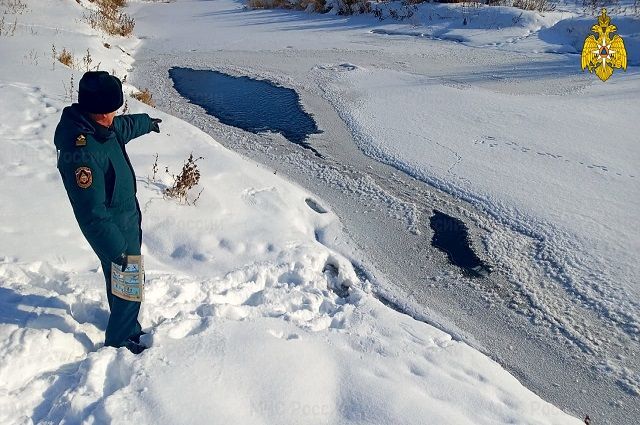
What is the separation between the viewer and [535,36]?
1177 centimetres

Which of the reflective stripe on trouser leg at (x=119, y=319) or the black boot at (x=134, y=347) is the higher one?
the reflective stripe on trouser leg at (x=119, y=319)

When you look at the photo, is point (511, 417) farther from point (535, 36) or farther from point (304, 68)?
point (535, 36)

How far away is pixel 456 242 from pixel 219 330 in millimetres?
2648

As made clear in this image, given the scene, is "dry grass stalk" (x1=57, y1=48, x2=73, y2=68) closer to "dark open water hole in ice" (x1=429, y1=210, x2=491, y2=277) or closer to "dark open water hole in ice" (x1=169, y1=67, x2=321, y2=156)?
"dark open water hole in ice" (x1=169, y1=67, x2=321, y2=156)

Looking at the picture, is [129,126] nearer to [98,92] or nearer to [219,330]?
[98,92]

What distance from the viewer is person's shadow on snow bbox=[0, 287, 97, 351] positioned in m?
2.91

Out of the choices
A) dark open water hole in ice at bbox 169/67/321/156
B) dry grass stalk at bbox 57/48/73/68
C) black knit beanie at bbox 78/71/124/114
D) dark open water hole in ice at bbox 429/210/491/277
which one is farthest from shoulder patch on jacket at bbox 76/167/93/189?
dry grass stalk at bbox 57/48/73/68

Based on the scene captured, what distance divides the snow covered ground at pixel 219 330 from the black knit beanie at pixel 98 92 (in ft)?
3.94

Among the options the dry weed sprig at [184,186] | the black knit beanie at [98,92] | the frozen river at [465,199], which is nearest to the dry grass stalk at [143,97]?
the frozen river at [465,199]

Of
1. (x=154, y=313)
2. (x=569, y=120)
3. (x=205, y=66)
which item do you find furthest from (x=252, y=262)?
(x=205, y=66)

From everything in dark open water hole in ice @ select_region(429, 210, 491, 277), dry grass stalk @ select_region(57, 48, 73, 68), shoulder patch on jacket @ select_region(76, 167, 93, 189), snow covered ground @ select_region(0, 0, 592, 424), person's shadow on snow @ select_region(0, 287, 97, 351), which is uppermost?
shoulder patch on jacket @ select_region(76, 167, 93, 189)

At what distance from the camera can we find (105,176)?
256cm

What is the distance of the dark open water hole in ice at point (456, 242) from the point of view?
4668 millimetres

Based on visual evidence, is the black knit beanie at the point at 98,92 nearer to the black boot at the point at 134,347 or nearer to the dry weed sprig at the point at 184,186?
the black boot at the point at 134,347
